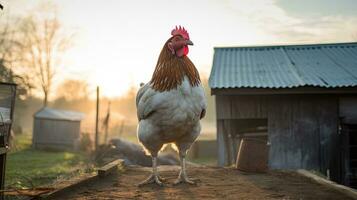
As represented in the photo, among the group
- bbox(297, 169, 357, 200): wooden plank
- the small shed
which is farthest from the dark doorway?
the small shed

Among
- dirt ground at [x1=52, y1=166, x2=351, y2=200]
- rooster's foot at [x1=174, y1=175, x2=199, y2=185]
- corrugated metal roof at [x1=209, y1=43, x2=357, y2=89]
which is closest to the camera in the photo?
dirt ground at [x1=52, y1=166, x2=351, y2=200]

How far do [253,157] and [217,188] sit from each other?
222cm

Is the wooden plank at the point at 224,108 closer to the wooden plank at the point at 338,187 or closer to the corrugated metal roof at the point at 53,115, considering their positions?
the wooden plank at the point at 338,187

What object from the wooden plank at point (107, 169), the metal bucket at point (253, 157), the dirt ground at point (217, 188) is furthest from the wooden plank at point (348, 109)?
the wooden plank at point (107, 169)

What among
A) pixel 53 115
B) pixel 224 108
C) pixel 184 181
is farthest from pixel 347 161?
pixel 53 115

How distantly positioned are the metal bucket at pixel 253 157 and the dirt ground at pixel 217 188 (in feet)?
1.05

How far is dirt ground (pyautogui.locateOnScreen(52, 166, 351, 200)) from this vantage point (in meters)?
4.79

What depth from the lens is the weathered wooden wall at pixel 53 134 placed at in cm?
2539

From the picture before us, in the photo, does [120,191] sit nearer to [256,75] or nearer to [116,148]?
[256,75]

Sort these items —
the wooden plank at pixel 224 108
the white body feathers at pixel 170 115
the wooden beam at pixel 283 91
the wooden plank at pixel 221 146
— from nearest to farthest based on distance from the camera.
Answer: the white body feathers at pixel 170 115 < the wooden beam at pixel 283 91 < the wooden plank at pixel 224 108 < the wooden plank at pixel 221 146

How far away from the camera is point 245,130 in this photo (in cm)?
1288

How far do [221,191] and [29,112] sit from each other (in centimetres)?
6451

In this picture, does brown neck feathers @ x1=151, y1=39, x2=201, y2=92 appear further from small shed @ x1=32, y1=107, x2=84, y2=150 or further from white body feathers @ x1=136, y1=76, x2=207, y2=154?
small shed @ x1=32, y1=107, x2=84, y2=150

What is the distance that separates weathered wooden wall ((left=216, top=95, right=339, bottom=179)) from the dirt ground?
139 inches
